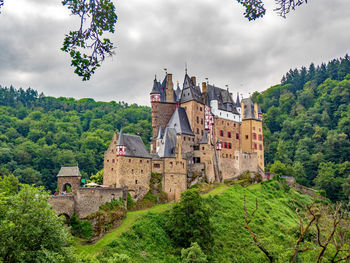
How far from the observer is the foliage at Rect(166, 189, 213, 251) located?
4088 centimetres

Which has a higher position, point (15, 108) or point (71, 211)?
point (15, 108)

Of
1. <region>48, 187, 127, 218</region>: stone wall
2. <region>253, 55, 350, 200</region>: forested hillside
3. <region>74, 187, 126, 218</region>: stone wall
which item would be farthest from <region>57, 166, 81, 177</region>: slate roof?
<region>253, 55, 350, 200</region>: forested hillside

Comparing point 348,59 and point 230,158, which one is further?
point 348,59

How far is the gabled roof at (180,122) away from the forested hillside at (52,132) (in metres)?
31.3

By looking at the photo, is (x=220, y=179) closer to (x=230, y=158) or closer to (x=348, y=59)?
(x=230, y=158)

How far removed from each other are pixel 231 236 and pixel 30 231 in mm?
28748

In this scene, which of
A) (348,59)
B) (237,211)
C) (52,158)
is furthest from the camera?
(348,59)

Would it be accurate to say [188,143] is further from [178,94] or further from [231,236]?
[231,236]

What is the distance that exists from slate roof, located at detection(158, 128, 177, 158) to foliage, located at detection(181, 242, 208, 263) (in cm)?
1707

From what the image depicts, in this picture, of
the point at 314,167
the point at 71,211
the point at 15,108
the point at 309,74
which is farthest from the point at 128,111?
the point at 71,211

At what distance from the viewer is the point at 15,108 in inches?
4719

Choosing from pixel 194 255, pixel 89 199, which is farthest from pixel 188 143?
pixel 194 255

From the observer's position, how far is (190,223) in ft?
136

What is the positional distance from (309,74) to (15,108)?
336ft
